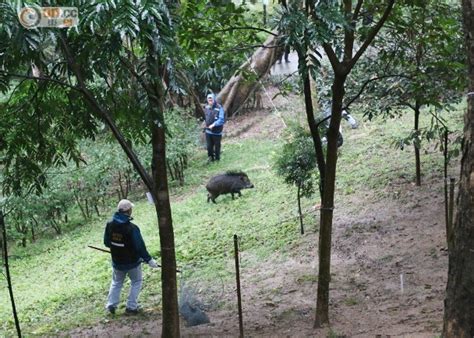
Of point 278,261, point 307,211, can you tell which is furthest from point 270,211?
point 278,261

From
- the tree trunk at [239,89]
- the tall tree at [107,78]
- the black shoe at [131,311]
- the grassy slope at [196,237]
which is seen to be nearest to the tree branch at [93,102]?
the tall tree at [107,78]

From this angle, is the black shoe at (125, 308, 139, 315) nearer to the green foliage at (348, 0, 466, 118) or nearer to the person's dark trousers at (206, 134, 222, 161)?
the green foliage at (348, 0, 466, 118)

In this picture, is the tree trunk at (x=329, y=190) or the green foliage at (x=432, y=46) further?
the green foliage at (x=432, y=46)

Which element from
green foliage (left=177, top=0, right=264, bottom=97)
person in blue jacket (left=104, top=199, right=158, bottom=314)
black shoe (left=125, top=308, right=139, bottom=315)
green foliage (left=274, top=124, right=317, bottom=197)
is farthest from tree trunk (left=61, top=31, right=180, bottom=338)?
green foliage (left=274, top=124, right=317, bottom=197)

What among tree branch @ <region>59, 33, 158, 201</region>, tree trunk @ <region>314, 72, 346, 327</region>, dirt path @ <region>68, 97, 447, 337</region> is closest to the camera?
tree branch @ <region>59, 33, 158, 201</region>

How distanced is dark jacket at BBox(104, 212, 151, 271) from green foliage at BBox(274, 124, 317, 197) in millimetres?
2844

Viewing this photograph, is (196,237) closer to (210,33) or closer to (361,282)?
(361,282)

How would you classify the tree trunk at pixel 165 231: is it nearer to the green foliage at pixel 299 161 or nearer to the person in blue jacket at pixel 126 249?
the person in blue jacket at pixel 126 249

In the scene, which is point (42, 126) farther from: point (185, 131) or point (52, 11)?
point (185, 131)

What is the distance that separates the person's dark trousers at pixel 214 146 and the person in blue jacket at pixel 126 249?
28.5 feet

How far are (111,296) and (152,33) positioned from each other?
4.72 metres

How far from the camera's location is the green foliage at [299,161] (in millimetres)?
9375

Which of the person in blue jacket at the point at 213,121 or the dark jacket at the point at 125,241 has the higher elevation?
the person in blue jacket at the point at 213,121

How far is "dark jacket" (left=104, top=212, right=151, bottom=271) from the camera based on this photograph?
768cm
